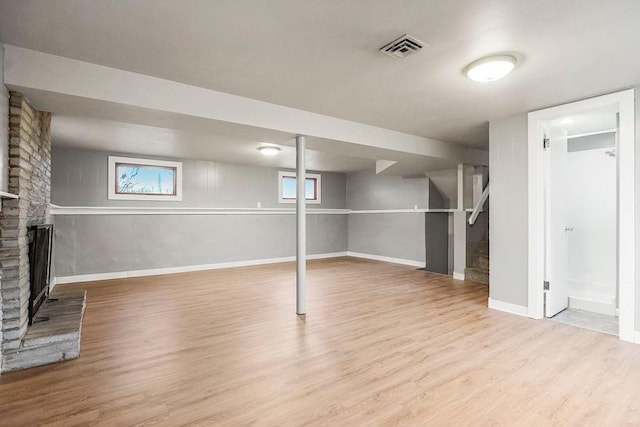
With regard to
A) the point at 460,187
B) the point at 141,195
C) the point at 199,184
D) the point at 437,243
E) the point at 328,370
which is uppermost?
the point at 199,184

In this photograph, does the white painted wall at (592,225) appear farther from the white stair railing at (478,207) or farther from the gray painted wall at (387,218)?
the gray painted wall at (387,218)

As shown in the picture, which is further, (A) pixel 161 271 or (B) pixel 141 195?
(A) pixel 161 271

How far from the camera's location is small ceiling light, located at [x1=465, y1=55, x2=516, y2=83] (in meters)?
2.39

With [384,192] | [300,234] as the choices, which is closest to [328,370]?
[300,234]

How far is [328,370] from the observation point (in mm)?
2383

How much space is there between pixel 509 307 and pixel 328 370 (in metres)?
2.62

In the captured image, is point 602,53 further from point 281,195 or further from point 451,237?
point 281,195

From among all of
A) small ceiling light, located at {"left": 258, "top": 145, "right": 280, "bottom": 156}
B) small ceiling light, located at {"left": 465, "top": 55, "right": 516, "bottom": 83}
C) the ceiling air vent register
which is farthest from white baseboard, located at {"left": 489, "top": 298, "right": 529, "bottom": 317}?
small ceiling light, located at {"left": 258, "top": 145, "right": 280, "bottom": 156}

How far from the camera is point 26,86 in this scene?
2.36 meters

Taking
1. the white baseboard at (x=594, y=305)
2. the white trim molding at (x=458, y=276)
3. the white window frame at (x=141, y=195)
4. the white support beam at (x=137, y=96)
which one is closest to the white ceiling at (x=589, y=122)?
the white baseboard at (x=594, y=305)

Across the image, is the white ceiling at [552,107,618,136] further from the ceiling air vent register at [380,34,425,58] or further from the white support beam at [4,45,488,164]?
the white support beam at [4,45,488,164]

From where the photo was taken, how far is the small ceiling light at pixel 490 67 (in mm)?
2395

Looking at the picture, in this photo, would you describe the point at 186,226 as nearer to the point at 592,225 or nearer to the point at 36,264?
the point at 36,264

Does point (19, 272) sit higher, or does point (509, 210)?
point (509, 210)
